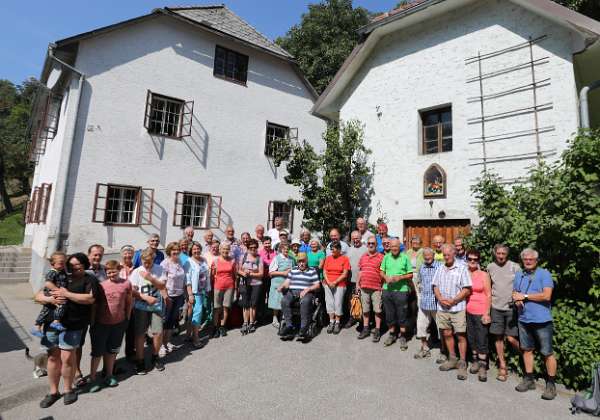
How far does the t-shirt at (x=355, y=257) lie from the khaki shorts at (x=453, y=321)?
1.85 meters

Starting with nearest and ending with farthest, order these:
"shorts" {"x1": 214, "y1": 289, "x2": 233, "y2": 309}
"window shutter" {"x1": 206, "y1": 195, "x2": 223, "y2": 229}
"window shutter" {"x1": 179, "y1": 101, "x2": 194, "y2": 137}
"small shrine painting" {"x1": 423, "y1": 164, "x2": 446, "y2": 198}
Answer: "shorts" {"x1": 214, "y1": 289, "x2": 233, "y2": 309}, "small shrine painting" {"x1": 423, "y1": 164, "x2": 446, "y2": 198}, "window shutter" {"x1": 179, "y1": 101, "x2": 194, "y2": 137}, "window shutter" {"x1": 206, "y1": 195, "x2": 223, "y2": 229}

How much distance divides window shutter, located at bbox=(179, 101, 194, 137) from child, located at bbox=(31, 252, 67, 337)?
896 centimetres

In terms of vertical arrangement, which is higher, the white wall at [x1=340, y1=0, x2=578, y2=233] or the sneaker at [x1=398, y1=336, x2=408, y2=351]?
the white wall at [x1=340, y1=0, x2=578, y2=233]

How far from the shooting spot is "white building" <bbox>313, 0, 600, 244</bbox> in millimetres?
7078

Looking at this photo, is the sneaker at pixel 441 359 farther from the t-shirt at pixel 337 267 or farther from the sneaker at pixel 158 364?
the sneaker at pixel 158 364

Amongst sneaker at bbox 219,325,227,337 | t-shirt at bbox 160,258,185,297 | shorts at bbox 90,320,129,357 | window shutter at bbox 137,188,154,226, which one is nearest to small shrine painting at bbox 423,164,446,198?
sneaker at bbox 219,325,227,337

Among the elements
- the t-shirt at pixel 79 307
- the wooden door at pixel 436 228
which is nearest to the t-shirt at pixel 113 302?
the t-shirt at pixel 79 307

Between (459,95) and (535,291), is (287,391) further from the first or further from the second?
(459,95)

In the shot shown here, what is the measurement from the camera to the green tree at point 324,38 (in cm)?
2264

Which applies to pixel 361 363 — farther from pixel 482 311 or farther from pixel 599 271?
pixel 599 271

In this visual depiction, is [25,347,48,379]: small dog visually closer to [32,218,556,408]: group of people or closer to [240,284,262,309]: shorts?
[32,218,556,408]: group of people

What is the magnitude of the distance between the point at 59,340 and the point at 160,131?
9.26 meters

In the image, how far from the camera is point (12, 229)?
27141 mm

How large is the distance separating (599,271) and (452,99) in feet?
17.8
